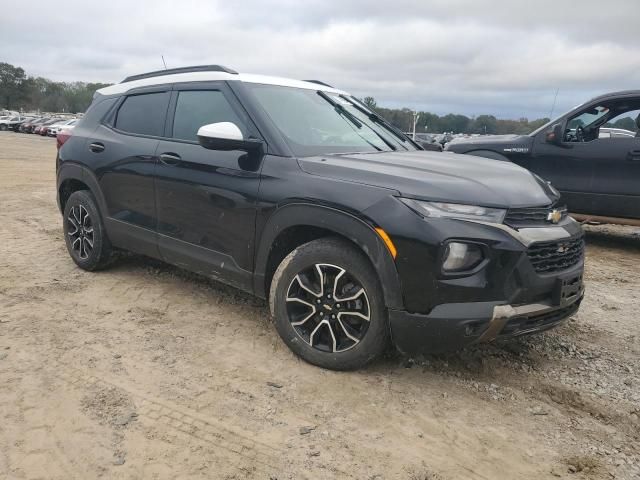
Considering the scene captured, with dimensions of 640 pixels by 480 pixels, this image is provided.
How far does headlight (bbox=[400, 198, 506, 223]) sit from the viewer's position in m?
2.73

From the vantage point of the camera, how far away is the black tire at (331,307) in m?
2.92

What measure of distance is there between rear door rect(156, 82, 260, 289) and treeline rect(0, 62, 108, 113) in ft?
288

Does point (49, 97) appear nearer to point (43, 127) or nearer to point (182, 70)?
point (43, 127)

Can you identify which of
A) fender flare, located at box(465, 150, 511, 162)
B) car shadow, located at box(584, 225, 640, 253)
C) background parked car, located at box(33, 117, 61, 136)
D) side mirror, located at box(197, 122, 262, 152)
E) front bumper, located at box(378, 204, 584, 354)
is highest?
background parked car, located at box(33, 117, 61, 136)

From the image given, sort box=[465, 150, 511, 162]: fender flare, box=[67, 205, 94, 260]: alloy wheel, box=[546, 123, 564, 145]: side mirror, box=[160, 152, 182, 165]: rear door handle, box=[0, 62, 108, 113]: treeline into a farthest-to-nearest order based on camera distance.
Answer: box=[0, 62, 108, 113]: treeline → box=[465, 150, 511, 162]: fender flare → box=[546, 123, 564, 145]: side mirror → box=[67, 205, 94, 260]: alloy wheel → box=[160, 152, 182, 165]: rear door handle

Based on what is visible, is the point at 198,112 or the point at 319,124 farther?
the point at 198,112

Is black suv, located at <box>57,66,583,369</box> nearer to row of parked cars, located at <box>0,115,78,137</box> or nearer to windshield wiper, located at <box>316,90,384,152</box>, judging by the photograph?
windshield wiper, located at <box>316,90,384,152</box>

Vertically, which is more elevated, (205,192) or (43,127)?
(43,127)

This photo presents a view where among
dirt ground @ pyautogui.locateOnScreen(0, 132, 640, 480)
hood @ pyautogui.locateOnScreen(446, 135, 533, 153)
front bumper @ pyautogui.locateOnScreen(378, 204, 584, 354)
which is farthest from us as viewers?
hood @ pyautogui.locateOnScreen(446, 135, 533, 153)

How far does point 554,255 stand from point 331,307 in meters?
1.28

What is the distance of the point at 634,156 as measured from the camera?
630 cm

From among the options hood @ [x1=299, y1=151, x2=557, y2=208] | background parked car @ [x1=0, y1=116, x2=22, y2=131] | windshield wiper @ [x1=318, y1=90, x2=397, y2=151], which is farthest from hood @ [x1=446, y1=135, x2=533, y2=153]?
background parked car @ [x1=0, y1=116, x2=22, y2=131]

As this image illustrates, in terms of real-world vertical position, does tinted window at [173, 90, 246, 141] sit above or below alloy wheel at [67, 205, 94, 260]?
above

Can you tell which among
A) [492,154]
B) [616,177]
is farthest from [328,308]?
[492,154]
